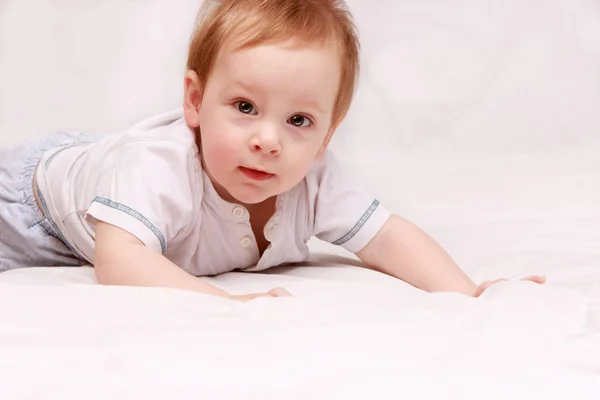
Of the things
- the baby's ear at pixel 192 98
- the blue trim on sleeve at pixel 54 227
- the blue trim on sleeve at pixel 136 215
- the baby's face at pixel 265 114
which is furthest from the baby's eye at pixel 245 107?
the blue trim on sleeve at pixel 54 227

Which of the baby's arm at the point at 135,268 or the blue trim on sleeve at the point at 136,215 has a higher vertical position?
the blue trim on sleeve at the point at 136,215

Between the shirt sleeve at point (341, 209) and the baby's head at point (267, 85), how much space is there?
0.14 metres

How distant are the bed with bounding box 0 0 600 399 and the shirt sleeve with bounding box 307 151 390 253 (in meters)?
0.08

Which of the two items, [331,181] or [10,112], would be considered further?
[10,112]

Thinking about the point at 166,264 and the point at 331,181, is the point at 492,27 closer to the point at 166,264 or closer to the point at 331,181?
the point at 331,181

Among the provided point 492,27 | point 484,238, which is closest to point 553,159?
point 492,27

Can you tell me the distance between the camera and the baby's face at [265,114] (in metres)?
1.33

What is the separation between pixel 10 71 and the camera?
2.34 metres

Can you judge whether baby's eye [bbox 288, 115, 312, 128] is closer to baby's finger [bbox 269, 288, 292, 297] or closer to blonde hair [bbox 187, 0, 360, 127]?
blonde hair [bbox 187, 0, 360, 127]

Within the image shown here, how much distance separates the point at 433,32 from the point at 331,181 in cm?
112

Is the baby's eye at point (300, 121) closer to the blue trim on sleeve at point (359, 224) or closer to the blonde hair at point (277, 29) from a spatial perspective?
the blonde hair at point (277, 29)

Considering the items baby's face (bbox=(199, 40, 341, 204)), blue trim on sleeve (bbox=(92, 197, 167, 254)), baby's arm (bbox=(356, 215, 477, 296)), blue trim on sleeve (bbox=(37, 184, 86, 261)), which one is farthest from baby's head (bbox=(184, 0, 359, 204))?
blue trim on sleeve (bbox=(37, 184, 86, 261))

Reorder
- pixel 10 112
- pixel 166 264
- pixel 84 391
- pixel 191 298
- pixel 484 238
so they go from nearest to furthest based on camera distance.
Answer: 1. pixel 84 391
2. pixel 191 298
3. pixel 166 264
4. pixel 484 238
5. pixel 10 112

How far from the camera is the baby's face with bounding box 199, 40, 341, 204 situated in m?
1.33
